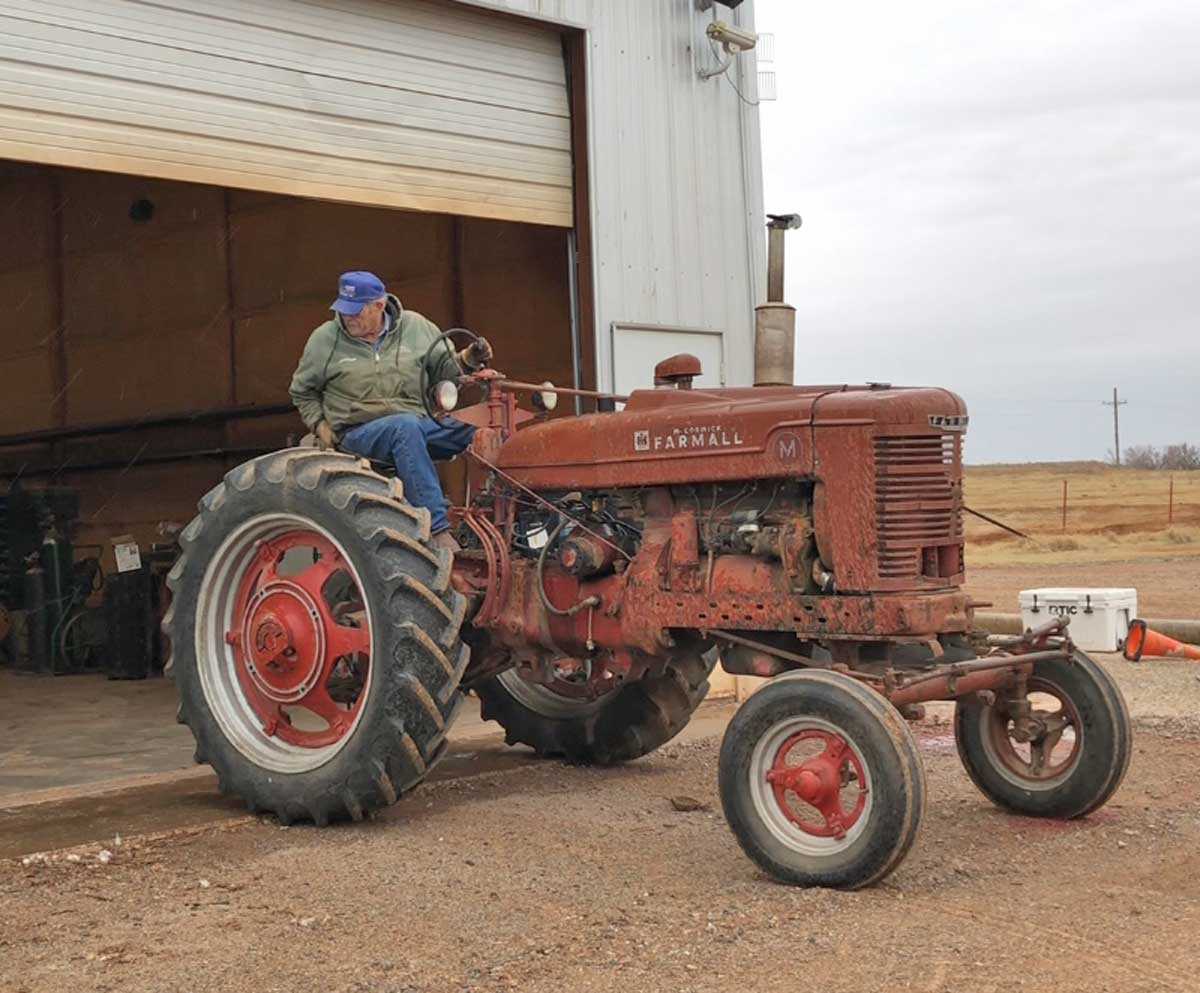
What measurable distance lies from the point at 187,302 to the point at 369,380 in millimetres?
7759

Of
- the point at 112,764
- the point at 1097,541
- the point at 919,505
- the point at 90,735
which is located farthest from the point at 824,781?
the point at 1097,541

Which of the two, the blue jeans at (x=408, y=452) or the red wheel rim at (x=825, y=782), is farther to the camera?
the blue jeans at (x=408, y=452)

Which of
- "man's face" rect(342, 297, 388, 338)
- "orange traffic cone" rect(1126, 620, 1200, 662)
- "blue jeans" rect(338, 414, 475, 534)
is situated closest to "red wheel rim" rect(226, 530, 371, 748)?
"blue jeans" rect(338, 414, 475, 534)

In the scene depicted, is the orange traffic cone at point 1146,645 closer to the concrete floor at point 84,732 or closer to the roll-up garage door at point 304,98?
the roll-up garage door at point 304,98

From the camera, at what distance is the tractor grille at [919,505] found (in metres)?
4.89

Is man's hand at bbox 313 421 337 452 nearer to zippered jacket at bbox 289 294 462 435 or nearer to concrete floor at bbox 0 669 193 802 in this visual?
zippered jacket at bbox 289 294 462 435

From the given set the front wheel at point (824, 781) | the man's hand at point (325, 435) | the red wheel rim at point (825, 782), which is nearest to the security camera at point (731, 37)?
the man's hand at point (325, 435)

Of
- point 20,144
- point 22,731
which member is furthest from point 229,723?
point 22,731

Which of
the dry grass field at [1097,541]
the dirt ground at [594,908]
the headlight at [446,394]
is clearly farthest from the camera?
the dry grass field at [1097,541]

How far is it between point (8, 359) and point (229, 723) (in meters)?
9.93

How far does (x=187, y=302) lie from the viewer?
43.1 ft

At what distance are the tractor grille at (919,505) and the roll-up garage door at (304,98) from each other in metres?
3.85

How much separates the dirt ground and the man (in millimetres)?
1327

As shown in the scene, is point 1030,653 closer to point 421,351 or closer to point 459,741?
point 421,351
